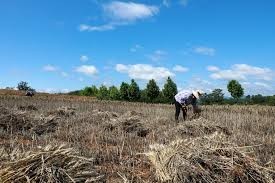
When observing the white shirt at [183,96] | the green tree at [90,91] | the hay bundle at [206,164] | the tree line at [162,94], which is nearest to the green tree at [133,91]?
the tree line at [162,94]

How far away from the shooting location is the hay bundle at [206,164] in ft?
18.6

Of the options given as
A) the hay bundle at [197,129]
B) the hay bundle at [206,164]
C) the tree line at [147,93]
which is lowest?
the hay bundle at [206,164]

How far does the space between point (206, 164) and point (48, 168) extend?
2.17 m

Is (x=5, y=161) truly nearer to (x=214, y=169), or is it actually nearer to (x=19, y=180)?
(x=19, y=180)

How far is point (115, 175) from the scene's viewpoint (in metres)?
6.15

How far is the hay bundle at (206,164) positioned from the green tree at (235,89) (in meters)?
62.9

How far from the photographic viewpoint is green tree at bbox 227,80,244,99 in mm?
67688

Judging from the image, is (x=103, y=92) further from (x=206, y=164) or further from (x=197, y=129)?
(x=206, y=164)

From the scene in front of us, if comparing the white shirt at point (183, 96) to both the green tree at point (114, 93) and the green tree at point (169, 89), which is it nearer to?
the green tree at point (169, 89)

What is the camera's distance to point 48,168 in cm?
492

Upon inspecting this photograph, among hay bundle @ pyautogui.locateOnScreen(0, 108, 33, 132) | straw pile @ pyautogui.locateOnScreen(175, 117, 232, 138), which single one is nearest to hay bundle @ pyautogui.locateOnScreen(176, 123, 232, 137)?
straw pile @ pyautogui.locateOnScreen(175, 117, 232, 138)

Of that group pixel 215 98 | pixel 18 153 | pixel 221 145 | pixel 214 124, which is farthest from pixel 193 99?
pixel 215 98

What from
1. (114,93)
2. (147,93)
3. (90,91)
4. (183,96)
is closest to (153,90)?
(147,93)

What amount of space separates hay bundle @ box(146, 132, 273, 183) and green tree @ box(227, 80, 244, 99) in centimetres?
6293
